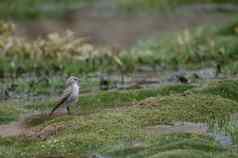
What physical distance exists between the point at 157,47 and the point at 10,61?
18.8ft

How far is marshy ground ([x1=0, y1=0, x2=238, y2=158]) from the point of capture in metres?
11.4

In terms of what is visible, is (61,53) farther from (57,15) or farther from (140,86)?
(57,15)

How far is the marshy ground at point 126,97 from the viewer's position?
11391 mm

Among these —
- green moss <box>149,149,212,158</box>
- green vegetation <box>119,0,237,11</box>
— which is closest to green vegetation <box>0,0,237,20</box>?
green vegetation <box>119,0,237,11</box>

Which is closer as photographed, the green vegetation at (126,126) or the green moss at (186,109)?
the green vegetation at (126,126)

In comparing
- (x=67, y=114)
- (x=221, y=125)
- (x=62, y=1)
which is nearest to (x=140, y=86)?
(x=67, y=114)

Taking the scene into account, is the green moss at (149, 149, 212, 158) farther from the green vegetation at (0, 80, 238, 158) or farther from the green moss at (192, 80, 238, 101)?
the green moss at (192, 80, 238, 101)

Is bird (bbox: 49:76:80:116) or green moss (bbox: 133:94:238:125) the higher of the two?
bird (bbox: 49:76:80:116)

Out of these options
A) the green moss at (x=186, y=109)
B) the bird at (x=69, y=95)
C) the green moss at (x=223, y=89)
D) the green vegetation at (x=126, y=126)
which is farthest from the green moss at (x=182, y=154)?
the green moss at (x=223, y=89)

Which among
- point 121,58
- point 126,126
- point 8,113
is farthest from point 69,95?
point 121,58

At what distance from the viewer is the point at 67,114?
46.3ft

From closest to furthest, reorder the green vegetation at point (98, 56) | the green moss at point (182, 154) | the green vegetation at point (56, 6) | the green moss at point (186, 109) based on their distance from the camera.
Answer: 1. the green moss at point (182, 154)
2. the green moss at point (186, 109)
3. the green vegetation at point (98, 56)
4. the green vegetation at point (56, 6)

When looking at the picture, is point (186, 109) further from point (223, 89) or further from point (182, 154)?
point (182, 154)

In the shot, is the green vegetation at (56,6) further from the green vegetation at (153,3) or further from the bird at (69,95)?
the bird at (69,95)
